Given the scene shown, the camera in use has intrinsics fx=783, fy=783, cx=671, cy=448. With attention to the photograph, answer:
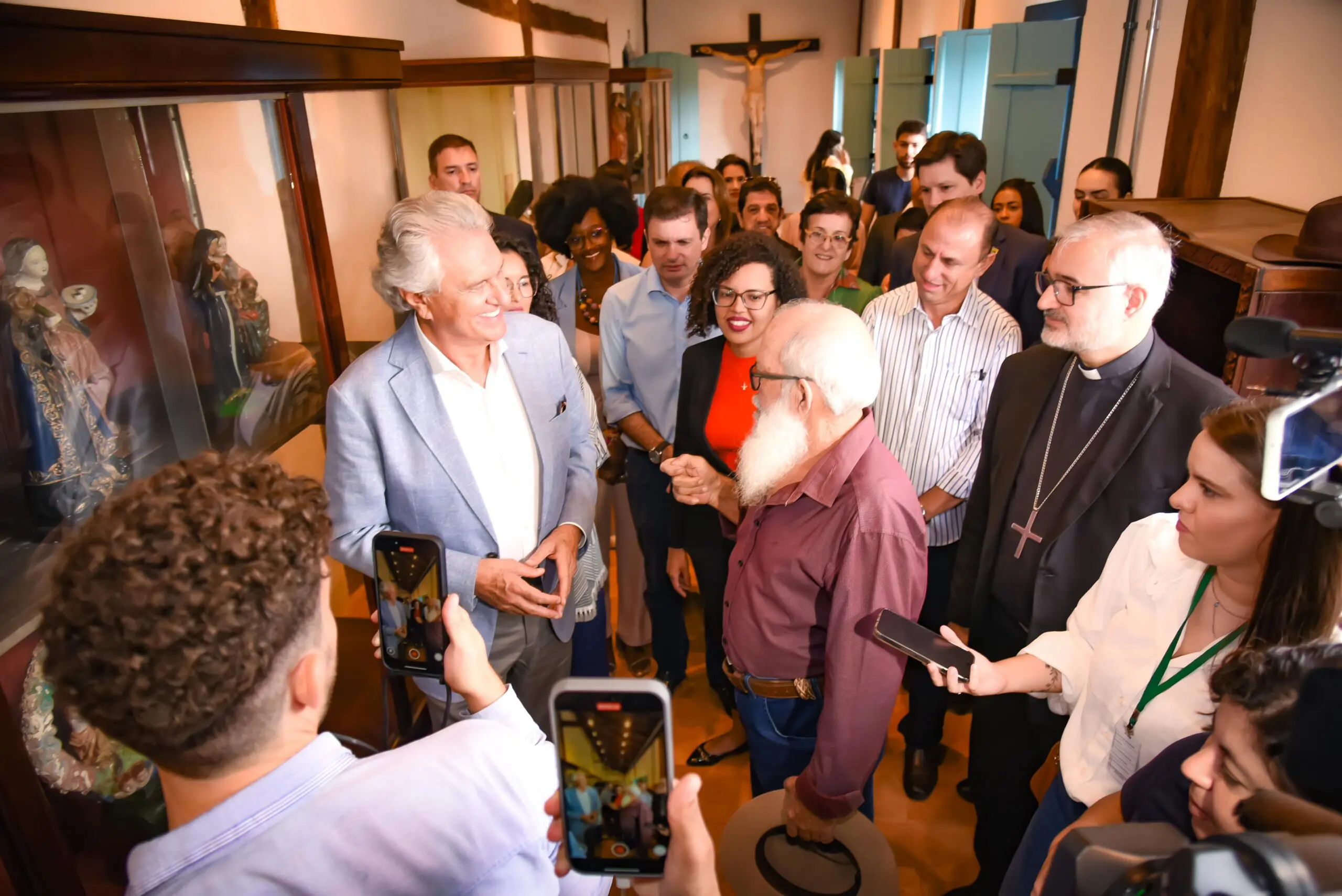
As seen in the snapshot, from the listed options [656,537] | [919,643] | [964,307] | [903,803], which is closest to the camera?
[919,643]

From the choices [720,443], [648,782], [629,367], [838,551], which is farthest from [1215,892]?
[629,367]

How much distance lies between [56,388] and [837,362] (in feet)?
5.47

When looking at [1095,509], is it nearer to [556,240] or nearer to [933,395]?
[933,395]

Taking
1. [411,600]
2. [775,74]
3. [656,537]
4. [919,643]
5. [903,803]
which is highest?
[775,74]

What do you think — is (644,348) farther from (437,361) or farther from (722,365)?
(437,361)

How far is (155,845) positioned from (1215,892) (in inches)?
42.8

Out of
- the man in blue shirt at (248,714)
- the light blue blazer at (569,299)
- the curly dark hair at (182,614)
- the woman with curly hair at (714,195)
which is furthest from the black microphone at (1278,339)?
the woman with curly hair at (714,195)

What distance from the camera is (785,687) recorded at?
80.2 inches

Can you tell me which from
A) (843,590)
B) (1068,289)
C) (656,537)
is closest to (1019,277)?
(1068,289)

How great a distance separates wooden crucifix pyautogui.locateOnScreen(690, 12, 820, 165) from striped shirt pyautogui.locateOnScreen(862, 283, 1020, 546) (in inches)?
594

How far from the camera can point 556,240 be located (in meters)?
3.96

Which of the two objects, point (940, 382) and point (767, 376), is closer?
point (767, 376)

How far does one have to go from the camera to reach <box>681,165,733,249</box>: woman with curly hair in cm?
514

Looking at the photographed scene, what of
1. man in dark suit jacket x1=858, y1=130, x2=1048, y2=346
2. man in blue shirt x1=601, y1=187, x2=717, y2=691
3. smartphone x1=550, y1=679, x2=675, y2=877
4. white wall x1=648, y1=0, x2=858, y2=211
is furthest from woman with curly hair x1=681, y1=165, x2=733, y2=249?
white wall x1=648, y1=0, x2=858, y2=211
